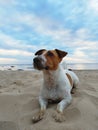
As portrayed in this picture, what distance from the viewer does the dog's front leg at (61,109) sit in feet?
9.53

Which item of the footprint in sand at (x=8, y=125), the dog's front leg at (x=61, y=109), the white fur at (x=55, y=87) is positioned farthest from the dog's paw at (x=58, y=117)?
the footprint in sand at (x=8, y=125)

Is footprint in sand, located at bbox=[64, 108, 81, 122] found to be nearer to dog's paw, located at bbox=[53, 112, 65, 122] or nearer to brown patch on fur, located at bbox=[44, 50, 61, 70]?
dog's paw, located at bbox=[53, 112, 65, 122]

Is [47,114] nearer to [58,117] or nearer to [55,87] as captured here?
[58,117]

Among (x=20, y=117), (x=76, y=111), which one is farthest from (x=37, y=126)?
(x=76, y=111)

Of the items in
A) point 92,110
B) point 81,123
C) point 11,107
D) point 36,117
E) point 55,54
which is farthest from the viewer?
point 11,107

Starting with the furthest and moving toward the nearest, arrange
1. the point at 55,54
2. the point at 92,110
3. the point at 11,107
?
the point at 11,107 → the point at 55,54 → the point at 92,110

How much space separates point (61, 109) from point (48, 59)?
0.86 m

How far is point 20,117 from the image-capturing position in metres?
3.16

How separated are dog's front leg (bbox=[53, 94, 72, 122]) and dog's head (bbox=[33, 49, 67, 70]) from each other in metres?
0.60

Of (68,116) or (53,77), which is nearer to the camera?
(68,116)

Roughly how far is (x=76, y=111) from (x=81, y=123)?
1.24 feet

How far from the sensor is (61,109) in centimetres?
319

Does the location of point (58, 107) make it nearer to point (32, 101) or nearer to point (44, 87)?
point (44, 87)

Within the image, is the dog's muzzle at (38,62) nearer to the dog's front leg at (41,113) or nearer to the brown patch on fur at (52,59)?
the brown patch on fur at (52,59)
